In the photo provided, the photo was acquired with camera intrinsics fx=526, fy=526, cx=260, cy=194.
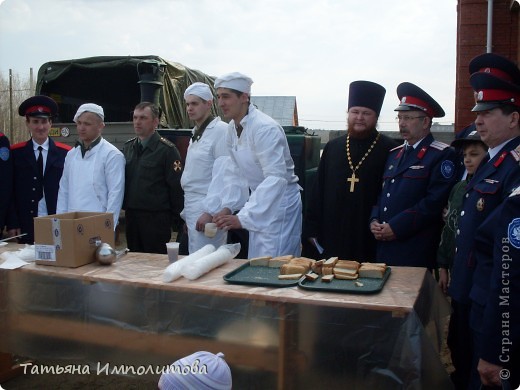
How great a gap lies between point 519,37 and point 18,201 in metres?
6.49

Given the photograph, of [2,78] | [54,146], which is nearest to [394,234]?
[54,146]

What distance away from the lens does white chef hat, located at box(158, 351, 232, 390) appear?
1607mm

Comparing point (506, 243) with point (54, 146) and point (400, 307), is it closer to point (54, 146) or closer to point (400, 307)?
point (400, 307)

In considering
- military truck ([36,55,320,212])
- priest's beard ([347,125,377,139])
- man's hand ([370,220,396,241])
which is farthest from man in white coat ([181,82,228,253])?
military truck ([36,55,320,212])

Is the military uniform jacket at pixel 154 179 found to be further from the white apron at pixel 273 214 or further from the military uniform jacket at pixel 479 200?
the military uniform jacket at pixel 479 200

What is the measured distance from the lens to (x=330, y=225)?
11.7 feet

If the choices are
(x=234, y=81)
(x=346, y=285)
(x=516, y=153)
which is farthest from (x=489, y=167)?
(x=234, y=81)

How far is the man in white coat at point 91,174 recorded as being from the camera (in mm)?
3834

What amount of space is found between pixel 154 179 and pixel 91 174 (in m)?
0.47

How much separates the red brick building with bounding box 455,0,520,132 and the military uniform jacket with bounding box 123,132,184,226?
5.26 metres

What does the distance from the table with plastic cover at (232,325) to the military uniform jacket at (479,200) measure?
6.6 inches

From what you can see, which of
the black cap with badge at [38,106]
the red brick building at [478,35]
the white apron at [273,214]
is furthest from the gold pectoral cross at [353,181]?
the red brick building at [478,35]

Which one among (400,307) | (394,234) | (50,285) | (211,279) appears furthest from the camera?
(394,234)

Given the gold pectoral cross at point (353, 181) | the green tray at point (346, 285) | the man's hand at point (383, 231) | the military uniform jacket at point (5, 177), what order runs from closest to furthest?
the green tray at point (346, 285) → the man's hand at point (383, 231) → the gold pectoral cross at point (353, 181) → the military uniform jacket at point (5, 177)
